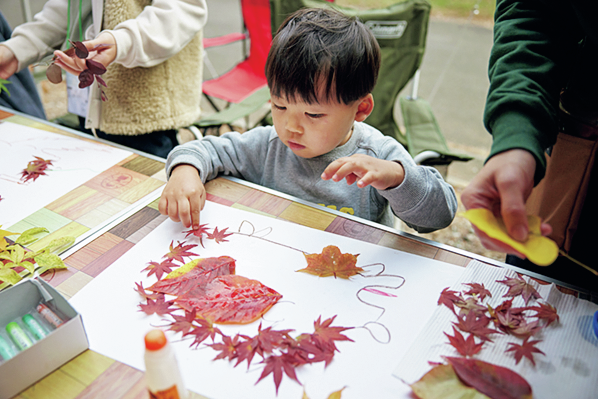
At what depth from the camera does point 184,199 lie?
862mm

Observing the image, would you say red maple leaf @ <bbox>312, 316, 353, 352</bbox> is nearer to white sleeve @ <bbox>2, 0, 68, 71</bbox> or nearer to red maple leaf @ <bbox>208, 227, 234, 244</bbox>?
red maple leaf @ <bbox>208, 227, 234, 244</bbox>

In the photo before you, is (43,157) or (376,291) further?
(43,157)

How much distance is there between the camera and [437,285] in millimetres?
713

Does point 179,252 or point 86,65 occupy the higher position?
point 86,65

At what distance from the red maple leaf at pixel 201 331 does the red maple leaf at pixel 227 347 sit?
2 cm

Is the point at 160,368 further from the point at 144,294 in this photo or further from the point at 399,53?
the point at 399,53

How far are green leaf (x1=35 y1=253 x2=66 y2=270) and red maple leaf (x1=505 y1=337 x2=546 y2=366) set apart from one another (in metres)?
0.75

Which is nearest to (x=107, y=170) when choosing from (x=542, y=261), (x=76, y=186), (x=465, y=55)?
(x=76, y=186)

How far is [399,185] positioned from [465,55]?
391cm

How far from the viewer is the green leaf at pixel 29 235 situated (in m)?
0.81

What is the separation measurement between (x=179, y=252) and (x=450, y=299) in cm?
49

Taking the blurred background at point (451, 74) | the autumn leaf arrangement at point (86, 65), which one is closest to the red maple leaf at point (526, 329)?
the autumn leaf arrangement at point (86, 65)

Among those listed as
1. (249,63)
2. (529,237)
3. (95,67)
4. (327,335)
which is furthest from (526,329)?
(249,63)

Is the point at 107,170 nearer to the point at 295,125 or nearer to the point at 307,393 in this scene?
the point at 295,125
